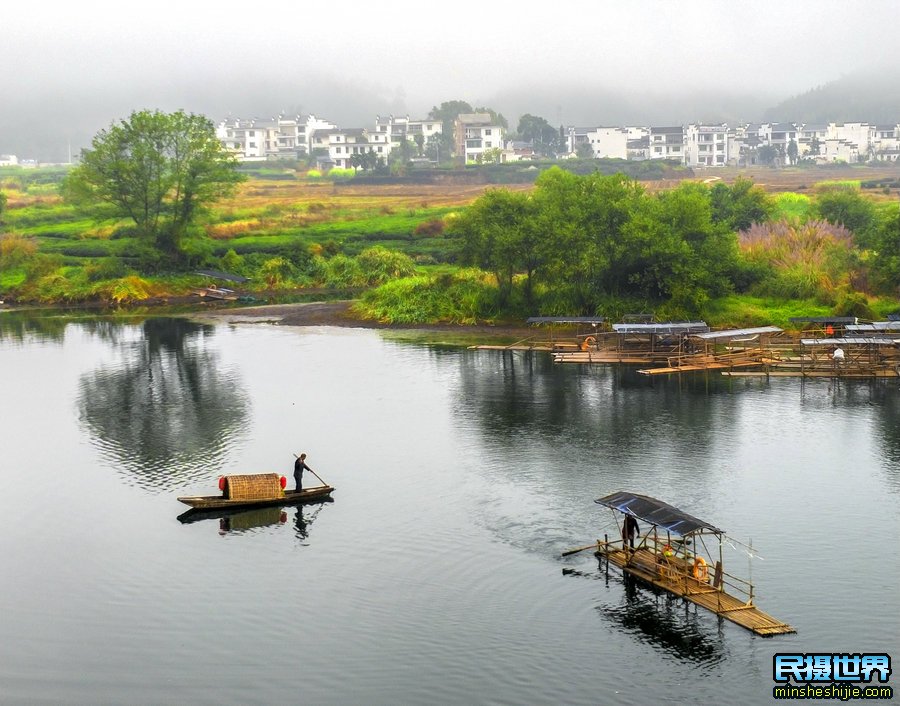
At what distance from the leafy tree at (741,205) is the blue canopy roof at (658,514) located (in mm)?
82871

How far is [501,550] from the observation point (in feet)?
145

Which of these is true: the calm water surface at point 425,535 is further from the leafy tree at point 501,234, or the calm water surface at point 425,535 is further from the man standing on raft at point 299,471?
the leafy tree at point 501,234

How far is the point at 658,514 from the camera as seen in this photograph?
135 ft

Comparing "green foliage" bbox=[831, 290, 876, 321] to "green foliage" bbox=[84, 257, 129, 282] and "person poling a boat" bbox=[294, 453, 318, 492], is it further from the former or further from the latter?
"green foliage" bbox=[84, 257, 129, 282]

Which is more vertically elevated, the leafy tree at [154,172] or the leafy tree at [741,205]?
the leafy tree at [154,172]

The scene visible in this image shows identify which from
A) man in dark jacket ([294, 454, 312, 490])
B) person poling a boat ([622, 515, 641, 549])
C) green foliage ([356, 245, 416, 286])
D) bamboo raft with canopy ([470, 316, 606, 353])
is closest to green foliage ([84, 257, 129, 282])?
green foliage ([356, 245, 416, 286])

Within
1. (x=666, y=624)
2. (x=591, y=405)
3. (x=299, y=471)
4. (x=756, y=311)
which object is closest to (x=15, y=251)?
(x=756, y=311)

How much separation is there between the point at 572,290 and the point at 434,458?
45130 millimetres

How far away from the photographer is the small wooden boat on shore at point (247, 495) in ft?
164

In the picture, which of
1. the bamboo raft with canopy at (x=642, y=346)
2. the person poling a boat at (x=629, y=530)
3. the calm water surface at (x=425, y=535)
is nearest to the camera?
the calm water surface at (x=425, y=535)

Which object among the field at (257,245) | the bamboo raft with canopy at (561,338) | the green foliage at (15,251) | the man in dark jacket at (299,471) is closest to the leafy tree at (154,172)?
the field at (257,245)

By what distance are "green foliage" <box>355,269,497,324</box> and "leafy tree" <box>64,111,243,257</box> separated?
115ft

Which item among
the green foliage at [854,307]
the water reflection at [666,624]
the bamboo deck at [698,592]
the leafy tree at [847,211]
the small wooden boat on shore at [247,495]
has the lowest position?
the water reflection at [666,624]

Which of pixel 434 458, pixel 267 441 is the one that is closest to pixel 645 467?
pixel 434 458
